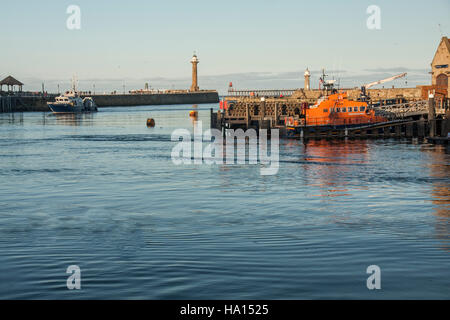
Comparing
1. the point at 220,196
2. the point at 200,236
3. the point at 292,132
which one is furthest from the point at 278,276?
the point at 292,132

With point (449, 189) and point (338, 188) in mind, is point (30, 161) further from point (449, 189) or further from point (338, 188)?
point (449, 189)

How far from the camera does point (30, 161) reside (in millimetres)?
36406

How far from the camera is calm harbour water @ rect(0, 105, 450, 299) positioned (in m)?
10.3

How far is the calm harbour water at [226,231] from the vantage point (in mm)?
10273

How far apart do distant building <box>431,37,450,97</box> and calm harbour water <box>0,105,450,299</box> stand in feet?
153

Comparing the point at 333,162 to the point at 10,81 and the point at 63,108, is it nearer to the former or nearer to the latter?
the point at 63,108

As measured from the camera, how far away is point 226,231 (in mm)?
15008

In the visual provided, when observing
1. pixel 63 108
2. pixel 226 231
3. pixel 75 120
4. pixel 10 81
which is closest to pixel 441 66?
pixel 75 120

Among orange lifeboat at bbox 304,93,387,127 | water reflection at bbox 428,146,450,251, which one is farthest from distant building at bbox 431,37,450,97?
water reflection at bbox 428,146,450,251

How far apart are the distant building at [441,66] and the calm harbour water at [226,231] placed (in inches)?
1841

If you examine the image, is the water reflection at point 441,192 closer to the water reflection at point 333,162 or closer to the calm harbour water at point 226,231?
the calm harbour water at point 226,231

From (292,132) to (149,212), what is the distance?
121ft

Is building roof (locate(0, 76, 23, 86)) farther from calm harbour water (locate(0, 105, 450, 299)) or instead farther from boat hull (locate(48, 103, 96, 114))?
calm harbour water (locate(0, 105, 450, 299))

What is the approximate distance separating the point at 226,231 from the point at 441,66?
223 feet
